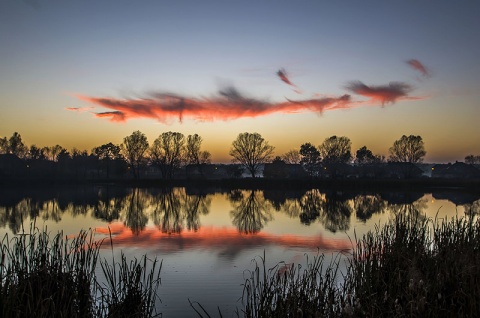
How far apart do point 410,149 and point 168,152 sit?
70.7m

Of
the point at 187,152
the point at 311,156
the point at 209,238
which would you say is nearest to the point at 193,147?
the point at 187,152

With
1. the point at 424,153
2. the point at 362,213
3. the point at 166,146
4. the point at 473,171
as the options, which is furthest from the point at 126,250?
the point at 473,171

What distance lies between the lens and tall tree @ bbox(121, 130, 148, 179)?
11012 centimetres

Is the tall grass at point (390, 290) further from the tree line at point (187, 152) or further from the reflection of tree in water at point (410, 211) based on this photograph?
the tree line at point (187, 152)

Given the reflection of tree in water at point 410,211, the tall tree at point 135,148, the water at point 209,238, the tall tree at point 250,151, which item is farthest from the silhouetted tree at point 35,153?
the reflection of tree in water at point 410,211

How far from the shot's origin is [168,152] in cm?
11125

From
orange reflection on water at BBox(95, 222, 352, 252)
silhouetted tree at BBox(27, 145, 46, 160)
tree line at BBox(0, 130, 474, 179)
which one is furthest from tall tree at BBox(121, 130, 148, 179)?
orange reflection on water at BBox(95, 222, 352, 252)

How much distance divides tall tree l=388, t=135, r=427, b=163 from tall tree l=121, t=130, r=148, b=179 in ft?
245

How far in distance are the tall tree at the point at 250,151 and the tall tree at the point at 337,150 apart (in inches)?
784

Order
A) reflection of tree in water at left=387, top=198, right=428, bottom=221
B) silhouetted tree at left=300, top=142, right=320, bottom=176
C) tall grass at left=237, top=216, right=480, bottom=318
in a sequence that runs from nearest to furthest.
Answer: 1. tall grass at left=237, top=216, right=480, bottom=318
2. reflection of tree in water at left=387, top=198, right=428, bottom=221
3. silhouetted tree at left=300, top=142, right=320, bottom=176

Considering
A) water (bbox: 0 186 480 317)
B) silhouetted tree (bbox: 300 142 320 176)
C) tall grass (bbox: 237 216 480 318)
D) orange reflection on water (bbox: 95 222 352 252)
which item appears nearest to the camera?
tall grass (bbox: 237 216 480 318)

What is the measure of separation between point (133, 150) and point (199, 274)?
101 meters

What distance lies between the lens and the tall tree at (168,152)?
110m

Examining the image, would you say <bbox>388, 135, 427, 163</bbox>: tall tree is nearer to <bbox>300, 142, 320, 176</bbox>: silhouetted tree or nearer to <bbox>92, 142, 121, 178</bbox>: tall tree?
<bbox>300, 142, 320, 176</bbox>: silhouetted tree
